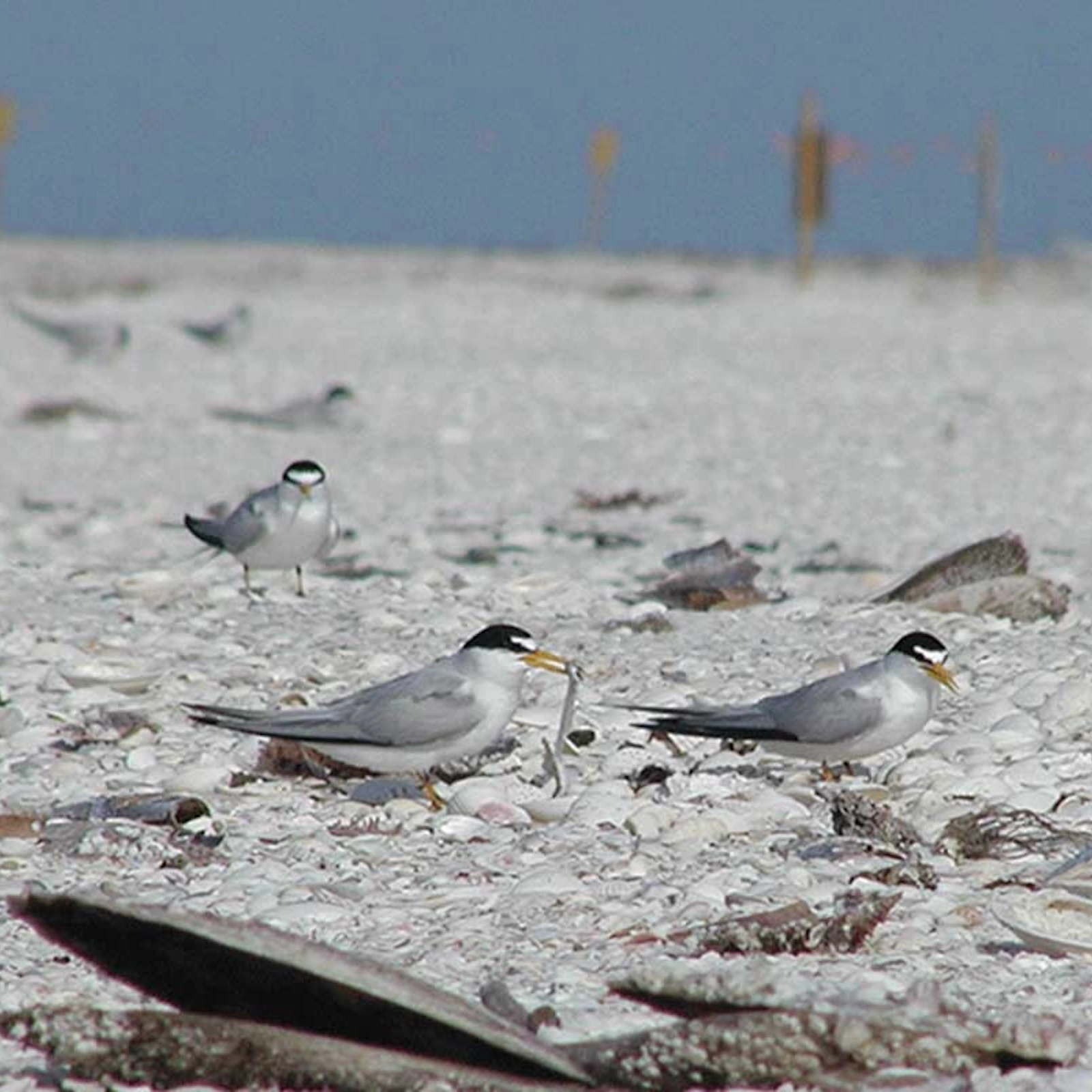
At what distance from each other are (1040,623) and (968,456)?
284 inches

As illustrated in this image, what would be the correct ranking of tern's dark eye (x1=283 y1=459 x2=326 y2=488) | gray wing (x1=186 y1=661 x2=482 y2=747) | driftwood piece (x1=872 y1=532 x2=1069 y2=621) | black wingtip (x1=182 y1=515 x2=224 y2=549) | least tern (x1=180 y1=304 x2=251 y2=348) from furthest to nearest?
least tern (x1=180 y1=304 x2=251 y2=348) < black wingtip (x1=182 y1=515 x2=224 y2=549) < tern's dark eye (x1=283 y1=459 x2=326 y2=488) < driftwood piece (x1=872 y1=532 x2=1069 y2=621) < gray wing (x1=186 y1=661 x2=482 y2=747)

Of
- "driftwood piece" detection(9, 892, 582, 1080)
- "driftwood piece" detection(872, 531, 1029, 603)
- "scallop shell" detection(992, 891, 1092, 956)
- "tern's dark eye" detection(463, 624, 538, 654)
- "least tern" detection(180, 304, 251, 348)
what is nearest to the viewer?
"driftwood piece" detection(9, 892, 582, 1080)

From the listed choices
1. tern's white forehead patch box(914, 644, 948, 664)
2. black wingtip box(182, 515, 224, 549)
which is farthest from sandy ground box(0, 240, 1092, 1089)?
tern's white forehead patch box(914, 644, 948, 664)

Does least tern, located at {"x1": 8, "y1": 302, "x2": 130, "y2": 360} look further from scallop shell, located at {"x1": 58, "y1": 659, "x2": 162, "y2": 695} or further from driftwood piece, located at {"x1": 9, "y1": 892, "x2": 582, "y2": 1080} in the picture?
driftwood piece, located at {"x1": 9, "y1": 892, "x2": 582, "y2": 1080}

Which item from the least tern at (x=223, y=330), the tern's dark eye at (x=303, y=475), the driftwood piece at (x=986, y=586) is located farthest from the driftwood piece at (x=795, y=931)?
the least tern at (x=223, y=330)

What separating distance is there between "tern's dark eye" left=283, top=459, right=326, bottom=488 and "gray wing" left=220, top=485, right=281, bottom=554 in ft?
0.29

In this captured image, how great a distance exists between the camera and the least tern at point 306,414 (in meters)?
17.1

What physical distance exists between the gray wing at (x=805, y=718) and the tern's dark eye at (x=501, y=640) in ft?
1.41

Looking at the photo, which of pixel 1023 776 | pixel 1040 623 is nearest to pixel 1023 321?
pixel 1040 623

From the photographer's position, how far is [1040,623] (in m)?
8.14

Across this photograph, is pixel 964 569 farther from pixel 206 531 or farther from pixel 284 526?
pixel 206 531

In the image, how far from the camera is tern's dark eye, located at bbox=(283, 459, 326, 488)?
29.4ft

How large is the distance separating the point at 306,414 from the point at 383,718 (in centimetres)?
1137

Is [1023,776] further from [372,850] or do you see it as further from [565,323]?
[565,323]
